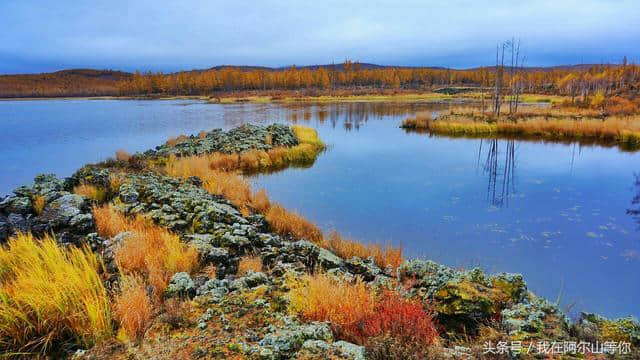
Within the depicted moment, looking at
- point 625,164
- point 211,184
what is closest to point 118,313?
point 211,184

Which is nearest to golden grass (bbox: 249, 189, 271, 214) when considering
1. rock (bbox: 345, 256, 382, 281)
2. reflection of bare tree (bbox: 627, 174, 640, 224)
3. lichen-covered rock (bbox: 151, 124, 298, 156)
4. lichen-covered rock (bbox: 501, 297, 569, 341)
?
rock (bbox: 345, 256, 382, 281)

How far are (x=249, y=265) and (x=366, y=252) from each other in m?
2.50

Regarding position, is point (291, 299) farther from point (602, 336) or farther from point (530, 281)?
point (530, 281)

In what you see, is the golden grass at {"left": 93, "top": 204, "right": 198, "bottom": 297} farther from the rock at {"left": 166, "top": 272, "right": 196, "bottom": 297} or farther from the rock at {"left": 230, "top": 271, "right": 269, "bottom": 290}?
the rock at {"left": 230, "top": 271, "right": 269, "bottom": 290}

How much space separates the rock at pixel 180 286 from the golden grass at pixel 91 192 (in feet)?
20.5

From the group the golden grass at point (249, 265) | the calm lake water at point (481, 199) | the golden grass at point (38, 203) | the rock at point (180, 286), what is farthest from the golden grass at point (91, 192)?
the rock at point (180, 286)

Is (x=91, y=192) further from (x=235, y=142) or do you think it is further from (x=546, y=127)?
(x=546, y=127)

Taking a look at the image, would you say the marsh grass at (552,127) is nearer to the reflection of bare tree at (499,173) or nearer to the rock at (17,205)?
the reflection of bare tree at (499,173)

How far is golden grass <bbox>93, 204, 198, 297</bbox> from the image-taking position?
5492 mm

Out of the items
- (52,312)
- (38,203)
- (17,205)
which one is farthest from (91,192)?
(52,312)

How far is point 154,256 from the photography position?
234 inches

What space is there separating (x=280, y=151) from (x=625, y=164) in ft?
52.8

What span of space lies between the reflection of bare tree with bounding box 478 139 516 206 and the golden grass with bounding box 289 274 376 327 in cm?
900

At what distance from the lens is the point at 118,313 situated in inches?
169
